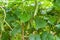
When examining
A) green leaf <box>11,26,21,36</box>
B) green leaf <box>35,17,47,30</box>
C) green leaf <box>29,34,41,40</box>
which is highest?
green leaf <box>35,17,47,30</box>

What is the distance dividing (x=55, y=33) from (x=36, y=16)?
0.51ft

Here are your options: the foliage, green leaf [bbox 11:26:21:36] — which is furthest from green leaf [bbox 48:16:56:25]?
green leaf [bbox 11:26:21:36]

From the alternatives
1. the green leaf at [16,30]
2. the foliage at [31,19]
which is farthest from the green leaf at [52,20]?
the green leaf at [16,30]

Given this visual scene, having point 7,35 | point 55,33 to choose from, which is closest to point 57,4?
point 55,33

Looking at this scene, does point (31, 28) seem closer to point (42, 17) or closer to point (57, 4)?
point (42, 17)

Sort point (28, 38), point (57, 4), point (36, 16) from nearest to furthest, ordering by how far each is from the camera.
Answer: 1. point (57, 4)
2. point (36, 16)
3. point (28, 38)

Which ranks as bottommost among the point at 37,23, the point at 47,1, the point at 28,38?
the point at 28,38

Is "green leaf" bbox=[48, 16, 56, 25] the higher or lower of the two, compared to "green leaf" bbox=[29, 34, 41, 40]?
higher

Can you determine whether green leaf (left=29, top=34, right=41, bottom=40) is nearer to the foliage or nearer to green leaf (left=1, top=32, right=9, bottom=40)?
the foliage

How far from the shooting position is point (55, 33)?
1109mm

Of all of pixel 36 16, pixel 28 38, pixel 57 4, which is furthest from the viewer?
pixel 28 38

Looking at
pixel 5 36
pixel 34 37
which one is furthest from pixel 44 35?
pixel 5 36

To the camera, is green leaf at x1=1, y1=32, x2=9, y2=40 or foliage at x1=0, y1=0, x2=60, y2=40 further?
green leaf at x1=1, y1=32, x2=9, y2=40

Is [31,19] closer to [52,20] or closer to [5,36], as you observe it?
[52,20]
